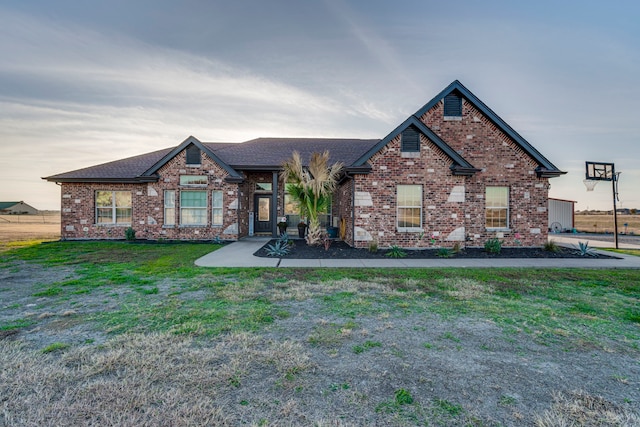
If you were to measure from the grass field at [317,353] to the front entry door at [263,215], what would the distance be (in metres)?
12.0

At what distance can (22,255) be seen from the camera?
11445mm

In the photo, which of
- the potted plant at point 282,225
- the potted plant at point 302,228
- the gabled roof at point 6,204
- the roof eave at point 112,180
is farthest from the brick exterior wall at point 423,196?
the gabled roof at point 6,204

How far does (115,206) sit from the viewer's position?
16.9 metres

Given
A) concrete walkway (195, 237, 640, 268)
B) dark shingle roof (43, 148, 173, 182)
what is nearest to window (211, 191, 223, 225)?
dark shingle roof (43, 148, 173, 182)

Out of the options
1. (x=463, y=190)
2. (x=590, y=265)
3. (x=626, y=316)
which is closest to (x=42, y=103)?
(x=463, y=190)

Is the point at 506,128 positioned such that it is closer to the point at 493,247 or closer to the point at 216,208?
the point at 493,247

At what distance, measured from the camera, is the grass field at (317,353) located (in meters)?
2.66

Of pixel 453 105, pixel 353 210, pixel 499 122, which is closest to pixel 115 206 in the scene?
pixel 353 210

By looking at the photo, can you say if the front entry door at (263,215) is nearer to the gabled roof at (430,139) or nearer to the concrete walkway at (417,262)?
the concrete walkway at (417,262)

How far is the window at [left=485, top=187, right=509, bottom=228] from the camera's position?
46.9 ft

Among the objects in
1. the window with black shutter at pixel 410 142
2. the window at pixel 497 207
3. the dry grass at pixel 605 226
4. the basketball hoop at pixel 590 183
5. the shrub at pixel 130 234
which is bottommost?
the dry grass at pixel 605 226

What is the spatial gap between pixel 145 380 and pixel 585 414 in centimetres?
412

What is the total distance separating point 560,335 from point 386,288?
3263 millimetres

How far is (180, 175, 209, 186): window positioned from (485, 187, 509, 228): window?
14.3m
